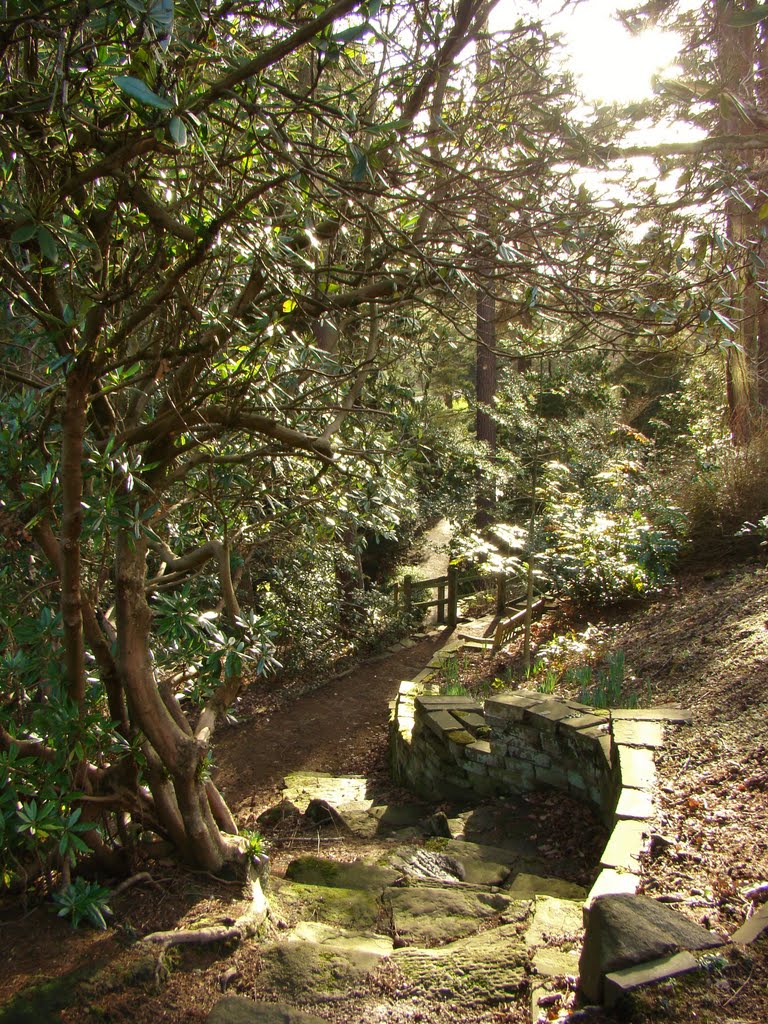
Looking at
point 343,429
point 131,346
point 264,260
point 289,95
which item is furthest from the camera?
point 343,429

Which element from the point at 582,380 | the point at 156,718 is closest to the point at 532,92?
the point at 156,718

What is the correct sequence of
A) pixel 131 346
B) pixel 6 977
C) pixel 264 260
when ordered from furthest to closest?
pixel 131 346 < pixel 264 260 < pixel 6 977

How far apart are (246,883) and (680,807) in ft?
6.54

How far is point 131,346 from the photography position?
3771mm

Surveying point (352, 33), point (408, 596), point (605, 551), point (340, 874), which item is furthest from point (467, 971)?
point (408, 596)

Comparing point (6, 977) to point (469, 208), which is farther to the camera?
point (469, 208)

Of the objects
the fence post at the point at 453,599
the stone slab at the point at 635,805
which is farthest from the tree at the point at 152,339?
the fence post at the point at 453,599

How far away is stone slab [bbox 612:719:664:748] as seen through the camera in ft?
13.9

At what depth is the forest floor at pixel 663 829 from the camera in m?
2.30

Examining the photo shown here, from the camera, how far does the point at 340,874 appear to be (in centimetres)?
380

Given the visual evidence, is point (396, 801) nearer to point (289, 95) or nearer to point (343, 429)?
point (343, 429)

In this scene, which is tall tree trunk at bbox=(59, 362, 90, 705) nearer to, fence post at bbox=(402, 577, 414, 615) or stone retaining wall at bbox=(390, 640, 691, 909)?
stone retaining wall at bbox=(390, 640, 691, 909)

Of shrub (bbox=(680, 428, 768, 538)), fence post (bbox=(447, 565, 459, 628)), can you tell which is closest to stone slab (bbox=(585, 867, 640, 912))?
shrub (bbox=(680, 428, 768, 538))

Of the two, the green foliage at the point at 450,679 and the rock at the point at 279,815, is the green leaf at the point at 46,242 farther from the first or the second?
the green foliage at the point at 450,679
